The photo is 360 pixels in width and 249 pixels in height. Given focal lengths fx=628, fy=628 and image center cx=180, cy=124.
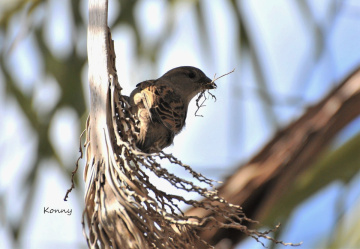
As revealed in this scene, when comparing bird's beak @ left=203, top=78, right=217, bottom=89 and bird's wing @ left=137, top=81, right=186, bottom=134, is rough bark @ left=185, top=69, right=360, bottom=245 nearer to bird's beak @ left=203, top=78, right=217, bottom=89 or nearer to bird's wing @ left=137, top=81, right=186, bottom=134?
bird's wing @ left=137, top=81, right=186, bottom=134

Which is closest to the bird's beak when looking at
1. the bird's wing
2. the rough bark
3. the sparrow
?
the sparrow

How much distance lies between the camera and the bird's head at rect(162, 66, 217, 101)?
13.1ft

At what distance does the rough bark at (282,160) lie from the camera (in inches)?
101

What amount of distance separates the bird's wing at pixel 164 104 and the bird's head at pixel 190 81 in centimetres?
22

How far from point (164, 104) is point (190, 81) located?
61cm

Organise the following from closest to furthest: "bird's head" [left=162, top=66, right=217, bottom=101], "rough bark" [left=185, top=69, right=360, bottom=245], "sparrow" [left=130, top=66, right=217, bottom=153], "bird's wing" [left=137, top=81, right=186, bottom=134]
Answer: "rough bark" [left=185, top=69, right=360, bottom=245], "sparrow" [left=130, top=66, right=217, bottom=153], "bird's wing" [left=137, top=81, right=186, bottom=134], "bird's head" [left=162, top=66, right=217, bottom=101]

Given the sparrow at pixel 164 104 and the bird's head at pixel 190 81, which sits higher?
the bird's head at pixel 190 81

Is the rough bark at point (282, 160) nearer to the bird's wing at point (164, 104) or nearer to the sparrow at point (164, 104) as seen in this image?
the sparrow at point (164, 104)

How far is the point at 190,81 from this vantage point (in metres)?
4.05

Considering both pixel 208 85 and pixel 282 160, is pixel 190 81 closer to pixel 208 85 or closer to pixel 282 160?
pixel 208 85

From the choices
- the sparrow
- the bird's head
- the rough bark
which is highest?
the bird's head

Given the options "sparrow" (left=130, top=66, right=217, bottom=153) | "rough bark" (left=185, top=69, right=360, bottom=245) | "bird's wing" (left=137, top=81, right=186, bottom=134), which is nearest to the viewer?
"rough bark" (left=185, top=69, right=360, bottom=245)

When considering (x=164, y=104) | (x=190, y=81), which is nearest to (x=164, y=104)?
(x=164, y=104)

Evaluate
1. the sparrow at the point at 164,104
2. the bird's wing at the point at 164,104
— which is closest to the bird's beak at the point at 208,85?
the sparrow at the point at 164,104
